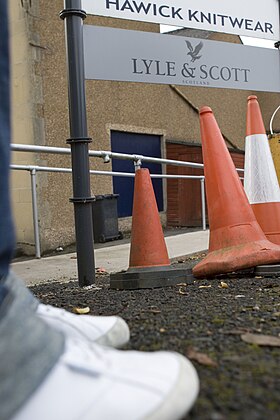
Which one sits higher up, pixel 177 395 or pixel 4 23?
pixel 4 23

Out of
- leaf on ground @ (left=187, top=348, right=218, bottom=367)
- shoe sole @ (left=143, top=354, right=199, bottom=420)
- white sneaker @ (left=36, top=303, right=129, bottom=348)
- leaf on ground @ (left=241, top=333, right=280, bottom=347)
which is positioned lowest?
leaf on ground @ (left=241, top=333, right=280, bottom=347)

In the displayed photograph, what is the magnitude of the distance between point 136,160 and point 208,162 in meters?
1.08

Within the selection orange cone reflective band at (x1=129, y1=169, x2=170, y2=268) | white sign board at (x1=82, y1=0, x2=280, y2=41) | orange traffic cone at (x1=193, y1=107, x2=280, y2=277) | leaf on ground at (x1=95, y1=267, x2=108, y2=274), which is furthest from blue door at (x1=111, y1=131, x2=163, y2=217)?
orange cone reflective band at (x1=129, y1=169, x2=170, y2=268)

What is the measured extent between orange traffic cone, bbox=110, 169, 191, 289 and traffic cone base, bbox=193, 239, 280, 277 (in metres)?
0.20

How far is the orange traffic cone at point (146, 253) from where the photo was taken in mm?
2598

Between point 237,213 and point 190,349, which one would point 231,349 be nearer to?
point 190,349

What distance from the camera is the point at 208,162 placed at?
3025 mm

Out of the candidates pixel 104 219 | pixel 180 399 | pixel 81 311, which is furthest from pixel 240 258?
pixel 104 219

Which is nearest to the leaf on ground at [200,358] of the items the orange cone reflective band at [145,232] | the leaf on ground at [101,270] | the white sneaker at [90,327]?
the white sneaker at [90,327]

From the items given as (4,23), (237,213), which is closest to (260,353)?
(4,23)

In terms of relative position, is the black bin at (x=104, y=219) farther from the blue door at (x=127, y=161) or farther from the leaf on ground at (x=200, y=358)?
the leaf on ground at (x=200, y=358)

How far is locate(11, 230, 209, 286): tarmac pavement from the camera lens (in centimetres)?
337

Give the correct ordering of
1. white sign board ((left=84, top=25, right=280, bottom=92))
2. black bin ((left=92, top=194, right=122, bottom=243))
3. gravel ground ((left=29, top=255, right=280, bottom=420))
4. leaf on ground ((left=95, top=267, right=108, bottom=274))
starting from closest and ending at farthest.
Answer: gravel ground ((left=29, top=255, right=280, bottom=420)) → white sign board ((left=84, top=25, right=280, bottom=92)) → leaf on ground ((left=95, top=267, right=108, bottom=274)) → black bin ((left=92, top=194, right=122, bottom=243))

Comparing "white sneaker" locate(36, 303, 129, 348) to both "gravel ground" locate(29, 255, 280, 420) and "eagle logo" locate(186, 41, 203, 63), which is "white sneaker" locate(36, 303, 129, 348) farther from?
"eagle logo" locate(186, 41, 203, 63)
